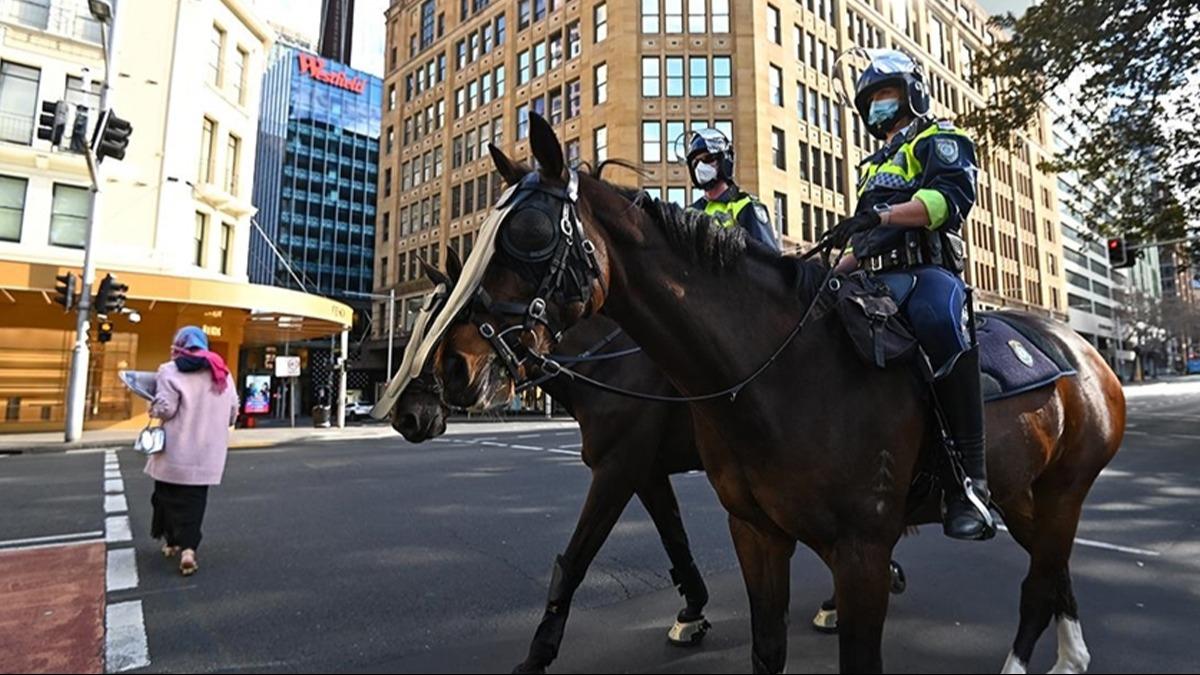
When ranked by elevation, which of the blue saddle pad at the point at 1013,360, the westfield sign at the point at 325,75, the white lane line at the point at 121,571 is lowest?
the white lane line at the point at 121,571

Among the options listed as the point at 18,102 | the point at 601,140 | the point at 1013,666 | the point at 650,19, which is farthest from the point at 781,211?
the point at 1013,666

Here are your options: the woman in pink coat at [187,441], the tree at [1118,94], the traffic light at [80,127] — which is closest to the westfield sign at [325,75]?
the traffic light at [80,127]

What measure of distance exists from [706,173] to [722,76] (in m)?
35.0

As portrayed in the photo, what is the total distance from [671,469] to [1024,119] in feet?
57.0

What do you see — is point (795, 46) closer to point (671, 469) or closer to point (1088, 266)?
point (671, 469)

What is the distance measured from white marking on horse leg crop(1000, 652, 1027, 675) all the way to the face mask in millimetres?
2972

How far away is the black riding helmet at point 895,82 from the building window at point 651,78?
34949 mm

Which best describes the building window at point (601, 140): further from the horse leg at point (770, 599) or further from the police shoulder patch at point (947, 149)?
the horse leg at point (770, 599)

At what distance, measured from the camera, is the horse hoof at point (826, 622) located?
139 inches

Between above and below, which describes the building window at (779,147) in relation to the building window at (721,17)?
below

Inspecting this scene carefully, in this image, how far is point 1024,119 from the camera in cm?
1591

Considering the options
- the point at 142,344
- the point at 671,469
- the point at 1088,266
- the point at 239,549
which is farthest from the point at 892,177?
the point at 1088,266

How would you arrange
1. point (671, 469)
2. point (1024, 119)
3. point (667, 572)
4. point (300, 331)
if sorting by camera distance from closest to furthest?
point (671, 469) → point (667, 572) → point (1024, 119) → point (300, 331)

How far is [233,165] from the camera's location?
83.8 feet
